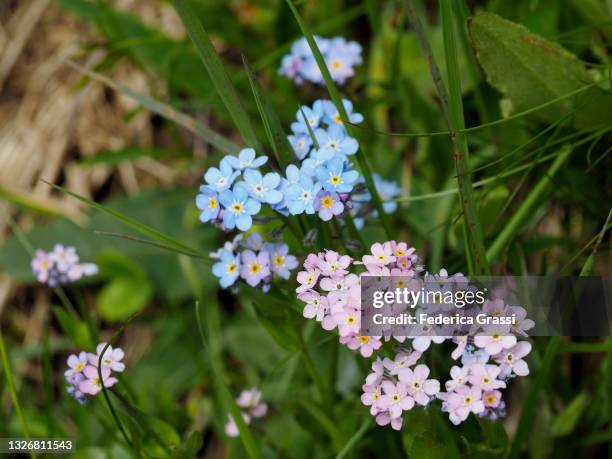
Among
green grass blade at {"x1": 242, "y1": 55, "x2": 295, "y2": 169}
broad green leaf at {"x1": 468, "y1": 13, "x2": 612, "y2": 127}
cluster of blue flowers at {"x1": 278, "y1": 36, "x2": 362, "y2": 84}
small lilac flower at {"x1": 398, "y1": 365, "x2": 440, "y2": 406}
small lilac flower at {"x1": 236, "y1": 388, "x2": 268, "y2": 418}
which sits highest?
cluster of blue flowers at {"x1": 278, "y1": 36, "x2": 362, "y2": 84}

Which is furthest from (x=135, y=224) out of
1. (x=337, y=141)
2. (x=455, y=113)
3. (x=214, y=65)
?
(x=455, y=113)

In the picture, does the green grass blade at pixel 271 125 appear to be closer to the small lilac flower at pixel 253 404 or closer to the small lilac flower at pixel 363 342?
the small lilac flower at pixel 363 342

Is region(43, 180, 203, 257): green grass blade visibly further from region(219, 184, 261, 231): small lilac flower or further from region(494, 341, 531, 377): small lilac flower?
region(494, 341, 531, 377): small lilac flower

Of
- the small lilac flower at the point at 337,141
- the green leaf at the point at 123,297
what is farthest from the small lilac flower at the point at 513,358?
the green leaf at the point at 123,297

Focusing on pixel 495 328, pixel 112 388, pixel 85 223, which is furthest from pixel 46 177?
pixel 495 328

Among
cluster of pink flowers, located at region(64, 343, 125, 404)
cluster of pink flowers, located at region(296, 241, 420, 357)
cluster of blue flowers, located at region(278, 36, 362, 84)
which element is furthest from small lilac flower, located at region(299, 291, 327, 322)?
cluster of blue flowers, located at region(278, 36, 362, 84)

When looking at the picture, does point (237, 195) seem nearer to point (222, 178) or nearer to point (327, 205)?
point (222, 178)
